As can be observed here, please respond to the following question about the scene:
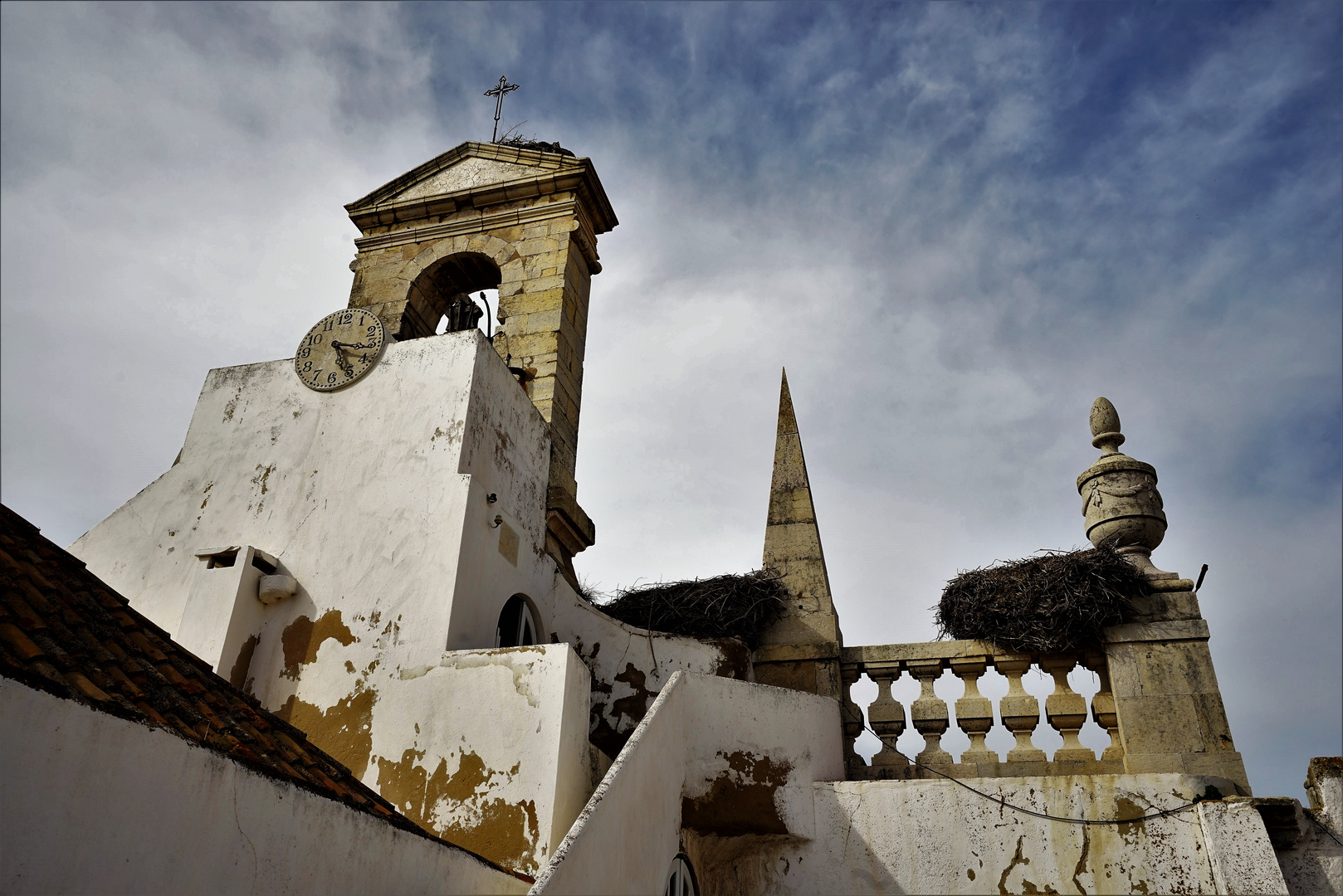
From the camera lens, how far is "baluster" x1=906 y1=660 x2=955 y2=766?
6.70 metres

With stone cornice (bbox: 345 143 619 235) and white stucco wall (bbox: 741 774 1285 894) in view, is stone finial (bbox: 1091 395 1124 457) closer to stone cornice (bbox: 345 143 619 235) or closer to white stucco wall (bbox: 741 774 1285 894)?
white stucco wall (bbox: 741 774 1285 894)

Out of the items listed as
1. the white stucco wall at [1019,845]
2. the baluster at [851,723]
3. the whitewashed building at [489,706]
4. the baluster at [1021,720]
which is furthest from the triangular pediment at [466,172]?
the white stucco wall at [1019,845]

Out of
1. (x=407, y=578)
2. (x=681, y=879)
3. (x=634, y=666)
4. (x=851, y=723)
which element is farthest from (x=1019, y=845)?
(x=407, y=578)

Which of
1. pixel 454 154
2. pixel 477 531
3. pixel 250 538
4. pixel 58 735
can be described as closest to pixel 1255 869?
pixel 477 531

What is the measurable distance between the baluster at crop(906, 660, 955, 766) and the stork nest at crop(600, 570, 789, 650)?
124 centimetres

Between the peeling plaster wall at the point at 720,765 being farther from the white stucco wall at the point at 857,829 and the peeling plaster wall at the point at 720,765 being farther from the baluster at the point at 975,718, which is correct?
the baluster at the point at 975,718

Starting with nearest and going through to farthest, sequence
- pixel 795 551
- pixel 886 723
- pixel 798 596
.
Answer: pixel 886 723
pixel 798 596
pixel 795 551

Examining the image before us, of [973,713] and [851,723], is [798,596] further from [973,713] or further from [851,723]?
[973,713]

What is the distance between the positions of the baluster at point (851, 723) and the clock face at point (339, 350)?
4.32 meters

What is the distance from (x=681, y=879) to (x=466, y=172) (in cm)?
760

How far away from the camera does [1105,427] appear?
7.61 metres

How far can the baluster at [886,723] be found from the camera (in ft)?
22.2

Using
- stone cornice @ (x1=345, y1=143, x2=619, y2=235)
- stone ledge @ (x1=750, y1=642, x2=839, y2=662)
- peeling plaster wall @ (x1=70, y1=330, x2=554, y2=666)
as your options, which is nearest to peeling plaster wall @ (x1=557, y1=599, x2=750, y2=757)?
stone ledge @ (x1=750, y1=642, x2=839, y2=662)

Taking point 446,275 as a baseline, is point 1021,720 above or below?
below
